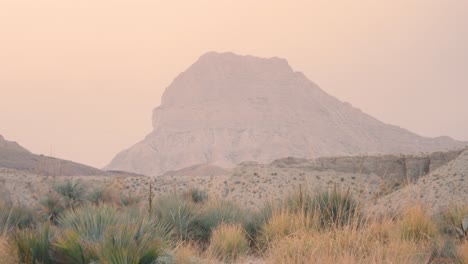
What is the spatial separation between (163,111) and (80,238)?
138289 millimetres

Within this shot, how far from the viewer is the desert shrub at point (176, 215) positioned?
10.1m

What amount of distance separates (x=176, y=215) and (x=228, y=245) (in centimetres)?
206

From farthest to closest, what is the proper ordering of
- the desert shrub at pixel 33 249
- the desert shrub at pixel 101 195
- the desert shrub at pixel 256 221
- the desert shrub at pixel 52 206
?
the desert shrub at pixel 101 195, the desert shrub at pixel 52 206, the desert shrub at pixel 256 221, the desert shrub at pixel 33 249

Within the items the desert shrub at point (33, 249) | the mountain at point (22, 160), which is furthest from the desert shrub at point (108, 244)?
the mountain at point (22, 160)

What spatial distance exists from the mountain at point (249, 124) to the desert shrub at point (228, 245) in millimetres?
100495

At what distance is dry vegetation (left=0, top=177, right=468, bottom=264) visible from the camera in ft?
19.2

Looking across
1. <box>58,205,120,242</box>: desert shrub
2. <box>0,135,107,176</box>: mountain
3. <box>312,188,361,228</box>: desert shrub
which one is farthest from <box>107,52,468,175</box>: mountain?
<box>58,205,120,242</box>: desert shrub

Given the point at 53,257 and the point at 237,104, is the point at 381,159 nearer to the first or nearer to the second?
the point at 53,257

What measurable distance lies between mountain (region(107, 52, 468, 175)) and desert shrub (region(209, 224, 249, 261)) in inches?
3957

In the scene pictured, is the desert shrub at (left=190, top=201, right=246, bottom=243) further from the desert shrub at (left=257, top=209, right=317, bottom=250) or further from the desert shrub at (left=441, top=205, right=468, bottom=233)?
the desert shrub at (left=441, top=205, right=468, bottom=233)

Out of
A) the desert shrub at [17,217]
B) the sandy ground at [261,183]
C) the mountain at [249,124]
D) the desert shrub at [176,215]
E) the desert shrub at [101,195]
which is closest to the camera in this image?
the desert shrub at [176,215]

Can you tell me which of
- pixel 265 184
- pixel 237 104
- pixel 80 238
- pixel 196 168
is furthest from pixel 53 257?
pixel 237 104

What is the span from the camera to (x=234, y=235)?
9.02 meters

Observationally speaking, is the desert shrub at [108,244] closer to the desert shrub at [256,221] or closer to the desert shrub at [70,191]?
the desert shrub at [256,221]
